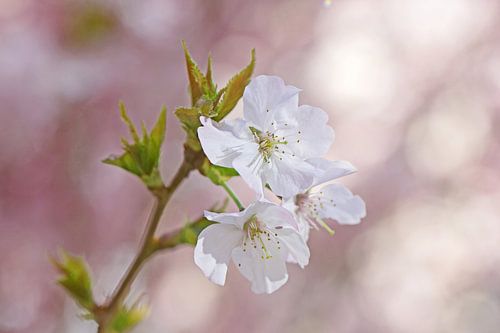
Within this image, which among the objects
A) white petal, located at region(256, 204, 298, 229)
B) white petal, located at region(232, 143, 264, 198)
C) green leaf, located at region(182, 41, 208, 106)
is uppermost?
green leaf, located at region(182, 41, 208, 106)

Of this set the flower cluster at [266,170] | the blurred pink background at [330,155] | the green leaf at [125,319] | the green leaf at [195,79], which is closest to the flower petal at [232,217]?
the flower cluster at [266,170]

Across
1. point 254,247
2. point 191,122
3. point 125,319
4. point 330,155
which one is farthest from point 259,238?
point 330,155

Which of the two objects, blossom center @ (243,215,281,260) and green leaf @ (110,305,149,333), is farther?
green leaf @ (110,305,149,333)

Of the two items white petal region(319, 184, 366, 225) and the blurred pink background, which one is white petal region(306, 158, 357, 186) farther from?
the blurred pink background

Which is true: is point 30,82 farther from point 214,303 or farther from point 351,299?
point 351,299

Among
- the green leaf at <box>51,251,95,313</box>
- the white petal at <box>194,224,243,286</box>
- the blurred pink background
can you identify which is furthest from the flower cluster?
the blurred pink background
